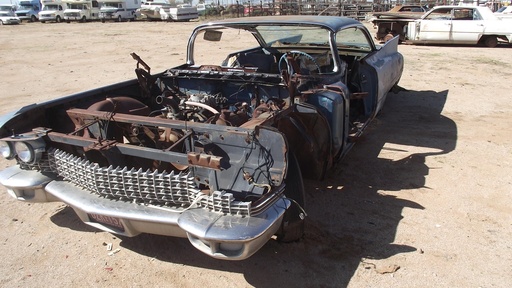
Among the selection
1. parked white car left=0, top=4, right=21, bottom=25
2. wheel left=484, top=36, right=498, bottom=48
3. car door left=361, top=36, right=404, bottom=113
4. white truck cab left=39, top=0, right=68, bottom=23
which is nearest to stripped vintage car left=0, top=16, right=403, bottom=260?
car door left=361, top=36, right=404, bottom=113

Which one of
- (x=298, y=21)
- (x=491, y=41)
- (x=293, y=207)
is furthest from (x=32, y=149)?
(x=491, y=41)

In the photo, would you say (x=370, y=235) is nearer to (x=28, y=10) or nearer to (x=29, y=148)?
(x=29, y=148)

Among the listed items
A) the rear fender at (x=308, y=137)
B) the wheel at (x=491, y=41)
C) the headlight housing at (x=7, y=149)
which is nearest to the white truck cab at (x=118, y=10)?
the wheel at (x=491, y=41)

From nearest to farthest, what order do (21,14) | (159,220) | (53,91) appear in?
(159,220)
(53,91)
(21,14)

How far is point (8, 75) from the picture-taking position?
1105cm

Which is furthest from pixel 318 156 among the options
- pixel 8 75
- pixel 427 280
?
pixel 8 75

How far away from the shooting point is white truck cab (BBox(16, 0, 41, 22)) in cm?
3712

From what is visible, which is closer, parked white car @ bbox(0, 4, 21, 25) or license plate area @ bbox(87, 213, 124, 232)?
license plate area @ bbox(87, 213, 124, 232)

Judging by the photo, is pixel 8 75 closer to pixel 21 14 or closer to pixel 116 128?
pixel 116 128

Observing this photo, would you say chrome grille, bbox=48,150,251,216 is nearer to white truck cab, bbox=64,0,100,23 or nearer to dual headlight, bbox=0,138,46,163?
dual headlight, bbox=0,138,46,163

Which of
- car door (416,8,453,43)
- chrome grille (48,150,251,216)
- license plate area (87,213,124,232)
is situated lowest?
license plate area (87,213,124,232)

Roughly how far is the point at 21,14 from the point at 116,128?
40.5 m

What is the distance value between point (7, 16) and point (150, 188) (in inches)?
1482

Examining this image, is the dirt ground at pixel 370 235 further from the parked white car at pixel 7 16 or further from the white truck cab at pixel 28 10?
the white truck cab at pixel 28 10
